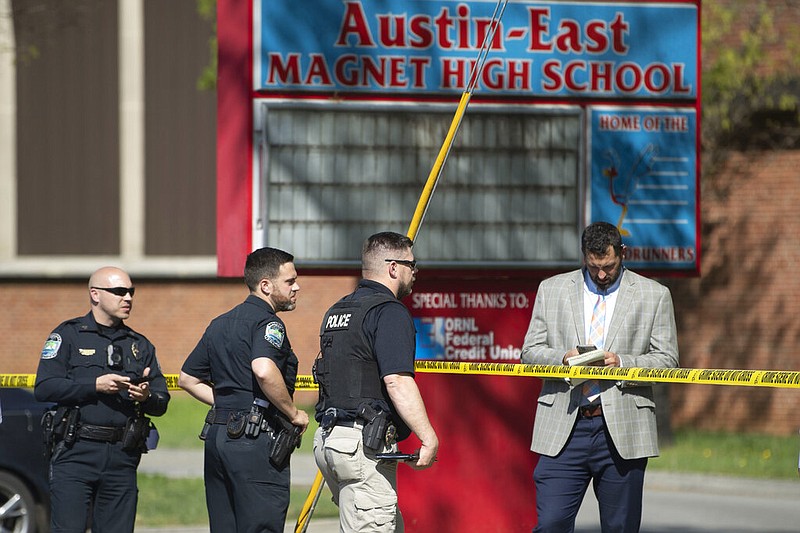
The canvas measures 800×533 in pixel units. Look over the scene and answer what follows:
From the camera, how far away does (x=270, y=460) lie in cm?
648

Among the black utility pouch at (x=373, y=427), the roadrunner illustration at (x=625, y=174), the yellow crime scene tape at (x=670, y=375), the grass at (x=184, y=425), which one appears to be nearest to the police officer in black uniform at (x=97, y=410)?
the black utility pouch at (x=373, y=427)

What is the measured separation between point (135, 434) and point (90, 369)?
0.43 m

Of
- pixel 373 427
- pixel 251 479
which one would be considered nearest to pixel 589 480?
pixel 373 427

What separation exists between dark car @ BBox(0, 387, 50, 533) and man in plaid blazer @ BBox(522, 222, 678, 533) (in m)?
3.73

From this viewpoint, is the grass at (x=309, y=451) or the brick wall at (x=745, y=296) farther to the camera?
the brick wall at (x=745, y=296)

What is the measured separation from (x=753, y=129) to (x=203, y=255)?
375 inches

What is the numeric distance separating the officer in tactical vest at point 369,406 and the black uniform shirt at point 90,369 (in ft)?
4.54

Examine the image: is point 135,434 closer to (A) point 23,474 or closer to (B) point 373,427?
(B) point 373,427

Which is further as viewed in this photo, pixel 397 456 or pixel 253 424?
pixel 253 424

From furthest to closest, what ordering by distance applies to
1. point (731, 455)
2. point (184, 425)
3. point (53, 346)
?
point (184, 425) < point (731, 455) < point (53, 346)

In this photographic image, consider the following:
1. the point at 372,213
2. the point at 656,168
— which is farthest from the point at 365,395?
the point at 656,168

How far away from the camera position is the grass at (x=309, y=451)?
1118 cm

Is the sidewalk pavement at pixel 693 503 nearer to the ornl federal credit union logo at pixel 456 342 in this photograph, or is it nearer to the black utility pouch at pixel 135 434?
the ornl federal credit union logo at pixel 456 342

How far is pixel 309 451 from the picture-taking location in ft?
55.4
